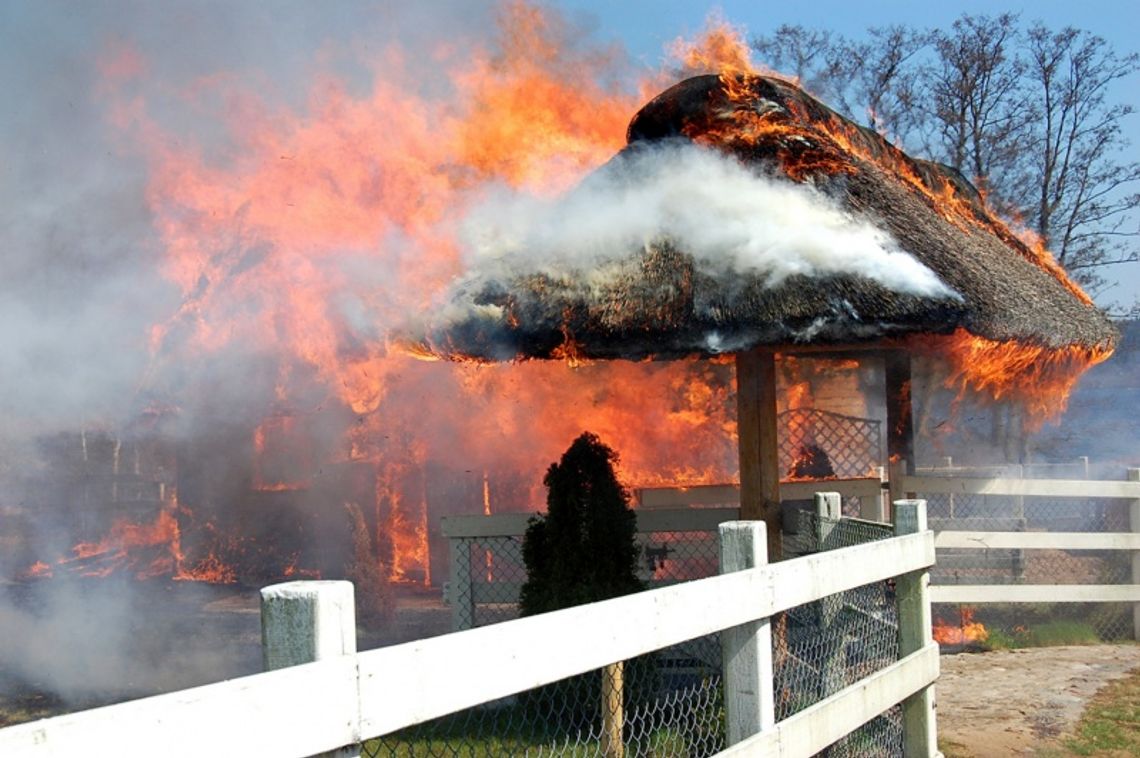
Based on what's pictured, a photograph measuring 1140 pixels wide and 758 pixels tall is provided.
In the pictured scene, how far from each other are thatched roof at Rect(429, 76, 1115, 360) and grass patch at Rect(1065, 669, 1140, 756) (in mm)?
2692

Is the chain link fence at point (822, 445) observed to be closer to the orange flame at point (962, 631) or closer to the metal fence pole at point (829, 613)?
the orange flame at point (962, 631)

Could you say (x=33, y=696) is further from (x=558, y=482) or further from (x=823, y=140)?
(x=823, y=140)

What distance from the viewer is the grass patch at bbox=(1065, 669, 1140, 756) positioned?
6.84 metres

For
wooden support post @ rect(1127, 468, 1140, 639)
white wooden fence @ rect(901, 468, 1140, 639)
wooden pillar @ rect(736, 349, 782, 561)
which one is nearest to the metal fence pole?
wooden pillar @ rect(736, 349, 782, 561)

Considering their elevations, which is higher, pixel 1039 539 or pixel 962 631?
pixel 1039 539

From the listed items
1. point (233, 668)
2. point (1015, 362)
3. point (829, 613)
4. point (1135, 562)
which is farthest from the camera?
point (1135, 562)

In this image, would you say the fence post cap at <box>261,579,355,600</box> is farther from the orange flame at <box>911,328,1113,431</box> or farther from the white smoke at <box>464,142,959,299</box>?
the orange flame at <box>911,328,1113,431</box>

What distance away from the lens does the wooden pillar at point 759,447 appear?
8188mm

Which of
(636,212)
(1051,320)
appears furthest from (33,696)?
(1051,320)

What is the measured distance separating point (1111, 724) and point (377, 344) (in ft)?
36.5

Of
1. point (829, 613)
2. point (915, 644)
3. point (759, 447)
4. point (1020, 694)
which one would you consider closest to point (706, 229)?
point (759, 447)

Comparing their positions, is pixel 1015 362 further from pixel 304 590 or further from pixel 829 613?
pixel 304 590

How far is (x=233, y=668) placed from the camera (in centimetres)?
1012

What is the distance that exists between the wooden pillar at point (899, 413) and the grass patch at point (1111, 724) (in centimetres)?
278
